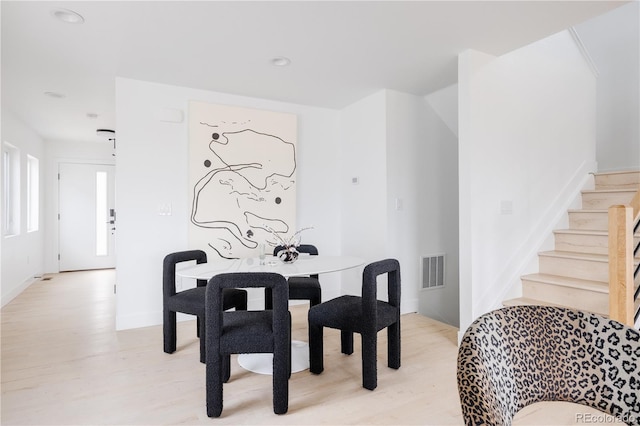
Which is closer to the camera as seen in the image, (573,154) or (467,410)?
(467,410)

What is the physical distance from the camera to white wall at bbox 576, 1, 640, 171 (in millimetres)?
4121

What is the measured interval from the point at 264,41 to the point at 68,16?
128 cm

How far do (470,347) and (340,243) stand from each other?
3.57 metres

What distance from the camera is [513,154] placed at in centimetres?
319

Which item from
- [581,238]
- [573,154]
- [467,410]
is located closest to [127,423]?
[467,410]

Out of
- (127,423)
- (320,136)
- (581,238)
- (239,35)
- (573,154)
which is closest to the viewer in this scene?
(127,423)

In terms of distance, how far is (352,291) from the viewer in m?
4.25

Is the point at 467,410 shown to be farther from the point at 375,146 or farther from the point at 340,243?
the point at 340,243

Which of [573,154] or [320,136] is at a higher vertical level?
[320,136]

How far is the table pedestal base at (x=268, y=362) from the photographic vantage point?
2480 mm

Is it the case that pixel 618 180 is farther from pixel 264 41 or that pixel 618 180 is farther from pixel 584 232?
pixel 264 41

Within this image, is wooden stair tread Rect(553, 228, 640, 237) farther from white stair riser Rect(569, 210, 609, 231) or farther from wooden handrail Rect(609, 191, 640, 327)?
wooden handrail Rect(609, 191, 640, 327)

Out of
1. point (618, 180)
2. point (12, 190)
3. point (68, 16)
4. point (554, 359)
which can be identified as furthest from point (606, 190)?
point (12, 190)

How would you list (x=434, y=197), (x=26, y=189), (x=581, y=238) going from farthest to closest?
(x=26, y=189) → (x=434, y=197) → (x=581, y=238)
